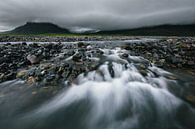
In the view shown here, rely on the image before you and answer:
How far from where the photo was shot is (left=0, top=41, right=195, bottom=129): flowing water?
454 cm

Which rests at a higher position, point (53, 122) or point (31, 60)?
point (31, 60)

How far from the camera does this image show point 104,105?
5.58 m

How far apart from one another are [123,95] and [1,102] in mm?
4570

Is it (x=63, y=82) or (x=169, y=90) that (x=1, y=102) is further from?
(x=169, y=90)

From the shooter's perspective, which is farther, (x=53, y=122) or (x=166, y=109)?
(x=166, y=109)

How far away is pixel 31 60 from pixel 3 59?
73.9 inches

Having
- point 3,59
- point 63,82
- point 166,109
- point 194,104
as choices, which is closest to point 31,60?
point 3,59

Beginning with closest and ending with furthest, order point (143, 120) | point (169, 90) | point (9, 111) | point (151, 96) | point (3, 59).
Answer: point (143, 120) → point (9, 111) → point (151, 96) → point (169, 90) → point (3, 59)

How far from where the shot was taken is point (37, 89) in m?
6.79

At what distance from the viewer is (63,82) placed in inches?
295

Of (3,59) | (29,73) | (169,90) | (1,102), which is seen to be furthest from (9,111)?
(3,59)

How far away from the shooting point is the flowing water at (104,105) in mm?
4539

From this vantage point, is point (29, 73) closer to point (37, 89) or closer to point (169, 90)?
point (37, 89)

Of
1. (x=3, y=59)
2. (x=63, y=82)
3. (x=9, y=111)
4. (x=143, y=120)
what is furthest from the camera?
(x=3, y=59)
